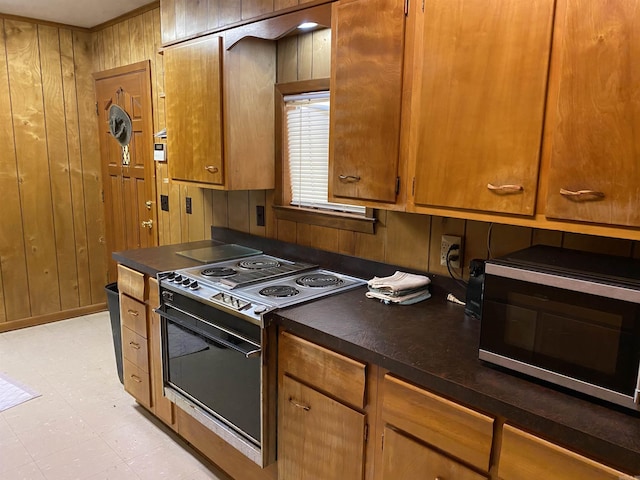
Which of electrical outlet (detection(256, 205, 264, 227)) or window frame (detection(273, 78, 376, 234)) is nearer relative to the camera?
window frame (detection(273, 78, 376, 234))

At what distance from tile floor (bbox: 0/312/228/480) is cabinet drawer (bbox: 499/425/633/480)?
153 cm

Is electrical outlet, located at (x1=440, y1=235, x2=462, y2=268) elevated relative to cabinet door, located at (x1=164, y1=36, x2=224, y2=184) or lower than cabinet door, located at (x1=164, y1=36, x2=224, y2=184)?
lower

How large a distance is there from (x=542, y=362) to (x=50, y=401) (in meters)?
2.83

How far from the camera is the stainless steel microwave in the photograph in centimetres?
106

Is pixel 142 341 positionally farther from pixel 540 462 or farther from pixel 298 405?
pixel 540 462

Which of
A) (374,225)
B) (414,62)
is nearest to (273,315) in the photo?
(374,225)

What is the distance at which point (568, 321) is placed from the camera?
45.1 inches

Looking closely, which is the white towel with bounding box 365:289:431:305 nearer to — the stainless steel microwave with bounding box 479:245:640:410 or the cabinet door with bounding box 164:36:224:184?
the stainless steel microwave with bounding box 479:245:640:410

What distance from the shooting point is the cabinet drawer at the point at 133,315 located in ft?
8.12

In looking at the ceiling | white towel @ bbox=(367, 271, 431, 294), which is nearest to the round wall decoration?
the ceiling

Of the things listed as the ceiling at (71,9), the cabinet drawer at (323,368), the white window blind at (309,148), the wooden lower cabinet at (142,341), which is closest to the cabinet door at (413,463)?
the cabinet drawer at (323,368)

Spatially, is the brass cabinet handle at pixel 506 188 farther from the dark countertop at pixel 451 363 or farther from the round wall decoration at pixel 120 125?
the round wall decoration at pixel 120 125

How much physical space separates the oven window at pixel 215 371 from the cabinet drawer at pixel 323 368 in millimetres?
143

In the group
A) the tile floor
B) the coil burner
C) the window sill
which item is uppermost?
the window sill
